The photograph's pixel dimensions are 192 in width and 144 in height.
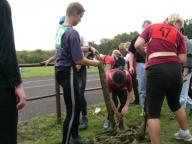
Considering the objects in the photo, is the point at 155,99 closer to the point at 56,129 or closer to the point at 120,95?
the point at 120,95

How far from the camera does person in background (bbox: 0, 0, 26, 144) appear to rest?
2967 mm

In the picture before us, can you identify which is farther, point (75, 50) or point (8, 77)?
point (75, 50)

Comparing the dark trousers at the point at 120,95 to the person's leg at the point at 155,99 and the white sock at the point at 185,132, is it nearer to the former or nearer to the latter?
the white sock at the point at 185,132

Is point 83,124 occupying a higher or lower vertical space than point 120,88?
lower

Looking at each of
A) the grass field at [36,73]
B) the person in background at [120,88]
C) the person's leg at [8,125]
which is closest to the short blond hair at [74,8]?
the person in background at [120,88]

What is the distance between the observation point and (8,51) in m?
2.97

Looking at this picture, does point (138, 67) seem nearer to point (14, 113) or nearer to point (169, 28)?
point (169, 28)

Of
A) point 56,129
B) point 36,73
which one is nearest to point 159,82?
point 56,129

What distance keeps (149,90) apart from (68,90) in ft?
3.29

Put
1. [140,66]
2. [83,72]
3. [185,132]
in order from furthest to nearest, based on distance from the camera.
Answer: [140,66] → [83,72] → [185,132]

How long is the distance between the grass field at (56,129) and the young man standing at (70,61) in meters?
0.80

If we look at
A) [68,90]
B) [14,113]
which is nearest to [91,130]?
[68,90]

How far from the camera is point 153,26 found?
5324 millimetres

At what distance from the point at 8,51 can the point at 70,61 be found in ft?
7.74
